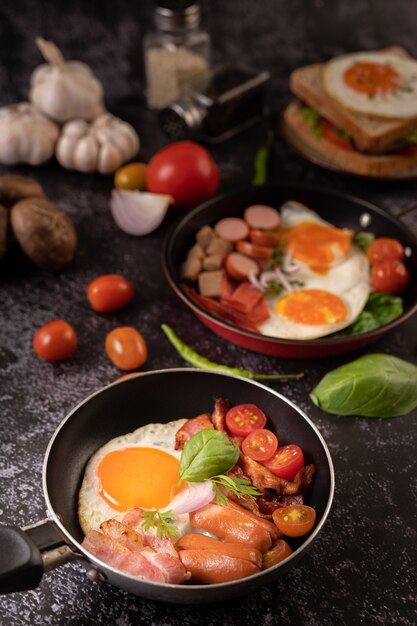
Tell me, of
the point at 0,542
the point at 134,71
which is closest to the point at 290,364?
the point at 0,542

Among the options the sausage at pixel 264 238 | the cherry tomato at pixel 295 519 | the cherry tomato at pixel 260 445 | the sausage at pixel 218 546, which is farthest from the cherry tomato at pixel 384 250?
the sausage at pixel 218 546

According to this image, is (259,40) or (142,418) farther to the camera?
(259,40)

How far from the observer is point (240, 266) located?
2.69 m

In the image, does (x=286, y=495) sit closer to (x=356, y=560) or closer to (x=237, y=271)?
(x=356, y=560)

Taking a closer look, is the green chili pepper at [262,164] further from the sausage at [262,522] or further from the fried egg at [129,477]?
the sausage at [262,522]

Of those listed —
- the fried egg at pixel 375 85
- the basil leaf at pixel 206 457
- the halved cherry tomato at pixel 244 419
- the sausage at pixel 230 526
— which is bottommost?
the halved cherry tomato at pixel 244 419

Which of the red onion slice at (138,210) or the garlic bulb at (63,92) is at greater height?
the garlic bulb at (63,92)

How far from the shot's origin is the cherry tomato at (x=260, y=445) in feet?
6.31

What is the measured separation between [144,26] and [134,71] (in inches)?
15.8

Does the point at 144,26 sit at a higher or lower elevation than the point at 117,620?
higher

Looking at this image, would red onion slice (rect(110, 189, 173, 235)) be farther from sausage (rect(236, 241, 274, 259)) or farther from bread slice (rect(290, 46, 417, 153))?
bread slice (rect(290, 46, 417, 153))

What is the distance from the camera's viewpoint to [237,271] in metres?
2.67

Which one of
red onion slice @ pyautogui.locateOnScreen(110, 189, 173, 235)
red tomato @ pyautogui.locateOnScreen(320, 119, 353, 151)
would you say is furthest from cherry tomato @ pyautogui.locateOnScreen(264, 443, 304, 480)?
red tomato @ pyautogui.locateOnScreen(320, 119, 353, 151)

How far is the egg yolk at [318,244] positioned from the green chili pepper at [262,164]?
484 millimetres
